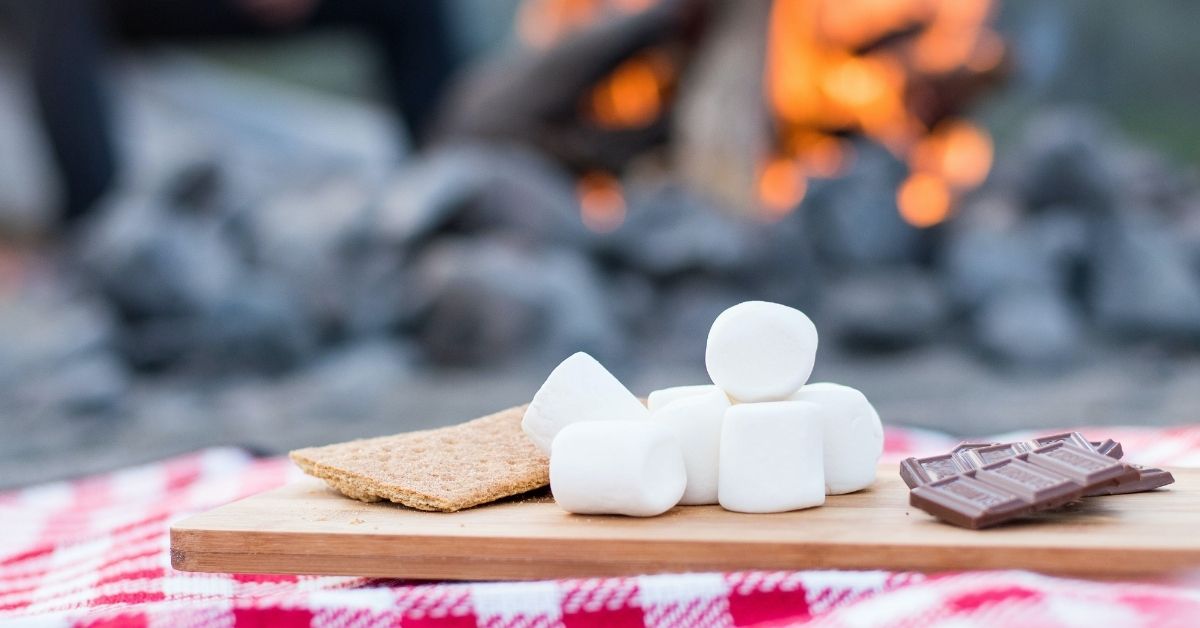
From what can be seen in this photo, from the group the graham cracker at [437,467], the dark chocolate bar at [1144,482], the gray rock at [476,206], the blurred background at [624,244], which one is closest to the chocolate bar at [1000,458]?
the dark chocolate bar at [1144,482]

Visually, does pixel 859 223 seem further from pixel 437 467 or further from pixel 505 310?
pixel 437 467

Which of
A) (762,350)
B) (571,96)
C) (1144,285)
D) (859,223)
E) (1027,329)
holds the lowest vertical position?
(762,350)

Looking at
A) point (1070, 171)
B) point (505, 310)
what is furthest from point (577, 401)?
point (1070, 171)

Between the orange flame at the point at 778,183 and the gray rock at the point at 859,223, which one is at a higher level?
the orange flame at the point at 778,183

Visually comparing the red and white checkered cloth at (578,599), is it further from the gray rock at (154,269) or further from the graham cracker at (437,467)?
the gray rock at (154,269)

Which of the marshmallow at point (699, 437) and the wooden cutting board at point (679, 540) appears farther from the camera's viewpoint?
the marshmallow at point (699, 437)
